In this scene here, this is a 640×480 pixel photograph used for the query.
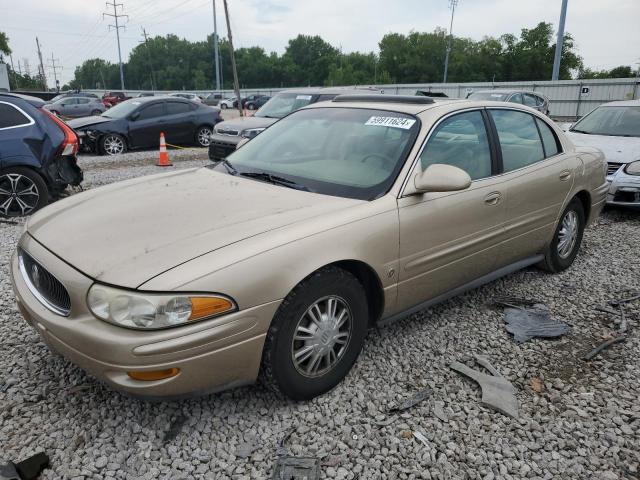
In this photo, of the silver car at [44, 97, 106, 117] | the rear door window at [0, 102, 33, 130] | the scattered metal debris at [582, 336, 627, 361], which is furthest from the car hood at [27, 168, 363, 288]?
the silver car at [44, 97, 106, 117]

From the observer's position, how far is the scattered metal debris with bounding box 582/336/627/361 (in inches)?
131

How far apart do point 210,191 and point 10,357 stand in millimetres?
1616

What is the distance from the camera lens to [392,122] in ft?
10.9

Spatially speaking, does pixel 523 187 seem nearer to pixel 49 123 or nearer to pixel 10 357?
pixel 10 357

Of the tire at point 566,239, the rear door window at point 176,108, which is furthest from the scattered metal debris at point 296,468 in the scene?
the rear door window at point 176,108

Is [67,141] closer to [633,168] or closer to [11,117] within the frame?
[11,117]

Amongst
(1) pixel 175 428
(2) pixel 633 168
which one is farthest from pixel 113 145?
(1) pixel 175 428

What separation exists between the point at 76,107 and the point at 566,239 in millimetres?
24515

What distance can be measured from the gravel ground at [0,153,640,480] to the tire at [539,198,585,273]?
1111 mm

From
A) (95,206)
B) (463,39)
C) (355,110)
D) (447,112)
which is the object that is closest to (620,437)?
(447,112)

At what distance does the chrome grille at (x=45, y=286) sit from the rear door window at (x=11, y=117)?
4.64m

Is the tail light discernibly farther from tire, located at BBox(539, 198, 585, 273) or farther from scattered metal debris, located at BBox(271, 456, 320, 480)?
tire, located at BBox(539, 198, 585, 273)

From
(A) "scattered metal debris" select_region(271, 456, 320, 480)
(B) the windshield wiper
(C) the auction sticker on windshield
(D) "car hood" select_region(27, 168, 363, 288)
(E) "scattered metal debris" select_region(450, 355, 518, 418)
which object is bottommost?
(E) "scattered metal debris" select_region(450, 355, 518, 418)

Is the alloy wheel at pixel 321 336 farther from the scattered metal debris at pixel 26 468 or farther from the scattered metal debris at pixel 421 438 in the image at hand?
the scattered metal debris at pixel 26 468
